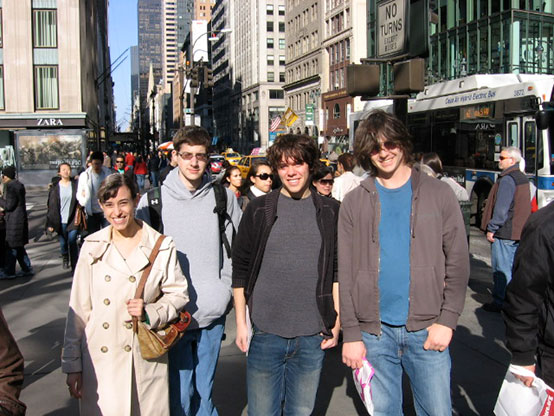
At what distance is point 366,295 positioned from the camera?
10.2ft

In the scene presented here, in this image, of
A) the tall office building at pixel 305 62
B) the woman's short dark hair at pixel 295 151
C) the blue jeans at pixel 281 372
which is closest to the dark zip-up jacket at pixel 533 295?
the blue jeans at pixel 281 372

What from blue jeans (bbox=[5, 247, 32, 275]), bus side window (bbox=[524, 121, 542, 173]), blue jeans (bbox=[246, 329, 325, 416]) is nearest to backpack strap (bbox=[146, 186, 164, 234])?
blue jeans (bbox=[246, 329, 325, 416])

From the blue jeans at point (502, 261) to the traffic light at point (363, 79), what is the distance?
2.37 m

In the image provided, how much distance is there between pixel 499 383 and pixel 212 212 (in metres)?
3.08

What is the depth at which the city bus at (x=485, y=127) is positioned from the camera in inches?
525

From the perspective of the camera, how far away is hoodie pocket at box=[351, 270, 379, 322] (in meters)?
3.08

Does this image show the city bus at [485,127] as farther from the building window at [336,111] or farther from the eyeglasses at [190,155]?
the building window at [336,111]

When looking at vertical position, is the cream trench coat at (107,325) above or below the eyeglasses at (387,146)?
below

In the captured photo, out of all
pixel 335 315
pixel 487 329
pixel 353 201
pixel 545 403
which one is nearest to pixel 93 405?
pixel 335 315

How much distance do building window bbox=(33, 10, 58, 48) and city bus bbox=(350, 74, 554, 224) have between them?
2859 cm

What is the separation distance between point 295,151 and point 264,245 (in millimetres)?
554

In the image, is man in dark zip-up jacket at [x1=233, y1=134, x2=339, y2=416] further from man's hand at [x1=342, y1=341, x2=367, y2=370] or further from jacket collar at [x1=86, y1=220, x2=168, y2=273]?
jacket collar at [x1=86, y1=220, x2=168, y2=273]

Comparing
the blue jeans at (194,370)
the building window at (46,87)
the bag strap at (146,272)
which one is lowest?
the blue jeans at (194,370)

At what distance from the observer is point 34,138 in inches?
1264
